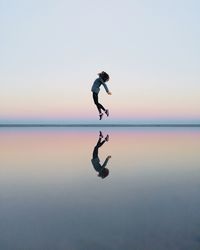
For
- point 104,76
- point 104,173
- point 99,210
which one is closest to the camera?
point 99,210

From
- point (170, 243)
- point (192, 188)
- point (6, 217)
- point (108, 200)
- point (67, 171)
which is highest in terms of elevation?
point (67, 171)

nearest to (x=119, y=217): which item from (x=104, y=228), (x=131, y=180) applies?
(x=104, y=228)

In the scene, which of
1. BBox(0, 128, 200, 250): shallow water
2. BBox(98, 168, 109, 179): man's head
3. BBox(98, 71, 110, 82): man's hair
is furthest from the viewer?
BBox(98, 71, 110, 82): man's hair

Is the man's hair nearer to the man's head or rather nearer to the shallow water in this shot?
the man's head

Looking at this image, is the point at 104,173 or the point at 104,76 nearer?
the point at 104,173

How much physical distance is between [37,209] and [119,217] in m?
1.15

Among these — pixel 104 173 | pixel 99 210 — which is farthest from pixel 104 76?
pixel 99 210

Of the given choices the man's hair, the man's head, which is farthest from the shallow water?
the man's hair

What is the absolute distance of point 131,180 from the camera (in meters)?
7.26

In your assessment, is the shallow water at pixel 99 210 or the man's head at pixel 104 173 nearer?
the shallow water at pixel 99 210

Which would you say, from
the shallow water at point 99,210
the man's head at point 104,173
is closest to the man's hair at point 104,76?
the man's head at point 104,173

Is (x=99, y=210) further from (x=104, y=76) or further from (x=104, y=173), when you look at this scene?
(x=104, y=76)

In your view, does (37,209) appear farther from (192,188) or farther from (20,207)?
(192,188)

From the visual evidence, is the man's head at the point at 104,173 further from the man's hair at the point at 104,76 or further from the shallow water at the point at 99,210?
the man's hair at the point at 104,76
